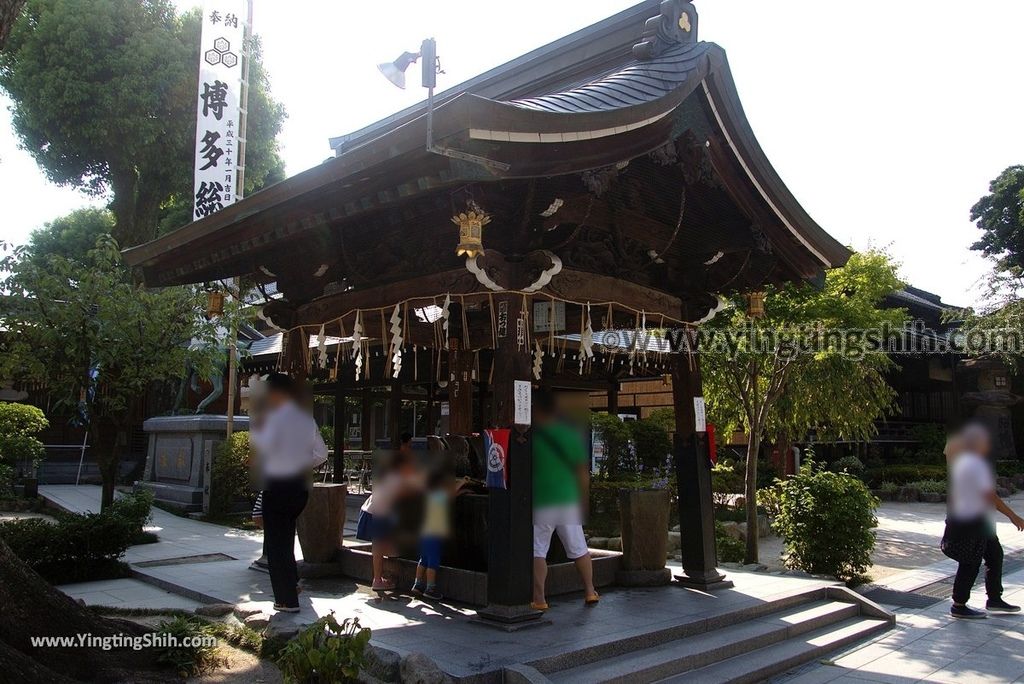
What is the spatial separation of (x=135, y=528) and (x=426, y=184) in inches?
252

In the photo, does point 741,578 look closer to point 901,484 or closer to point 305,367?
point 305,367

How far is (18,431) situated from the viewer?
1558 centimetres

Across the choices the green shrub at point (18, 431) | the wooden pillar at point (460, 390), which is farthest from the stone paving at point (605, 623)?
the green shrub at point (18, 431)

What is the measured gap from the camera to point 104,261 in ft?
34.6

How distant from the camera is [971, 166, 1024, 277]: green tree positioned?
29297 millimetres

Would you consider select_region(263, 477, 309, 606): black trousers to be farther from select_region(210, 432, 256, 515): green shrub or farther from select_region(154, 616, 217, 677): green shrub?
select_region(210, 432, 256, 515): green shrub

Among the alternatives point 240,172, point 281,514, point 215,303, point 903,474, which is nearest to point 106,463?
point 215,303

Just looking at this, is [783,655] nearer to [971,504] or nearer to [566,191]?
[971,504]

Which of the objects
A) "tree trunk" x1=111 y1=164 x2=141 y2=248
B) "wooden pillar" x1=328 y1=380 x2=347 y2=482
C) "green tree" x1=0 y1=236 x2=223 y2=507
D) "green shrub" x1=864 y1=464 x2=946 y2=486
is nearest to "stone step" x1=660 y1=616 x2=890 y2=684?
"green tree" x1=0 y1=236 x2=223 y2=507

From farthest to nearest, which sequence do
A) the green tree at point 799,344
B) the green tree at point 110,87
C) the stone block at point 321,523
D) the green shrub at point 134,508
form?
1. the green tree at point 110,87
2. the green tree at point 799,344
3. the green shrub at point 134,508
4. the stone block at point 321,523

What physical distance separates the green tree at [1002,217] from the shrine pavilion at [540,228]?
27025mm

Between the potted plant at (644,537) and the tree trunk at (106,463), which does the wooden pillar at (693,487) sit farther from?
the tree trunk at (106,463)

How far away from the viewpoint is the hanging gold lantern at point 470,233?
553 centimetres

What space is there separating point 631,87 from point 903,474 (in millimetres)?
21863
